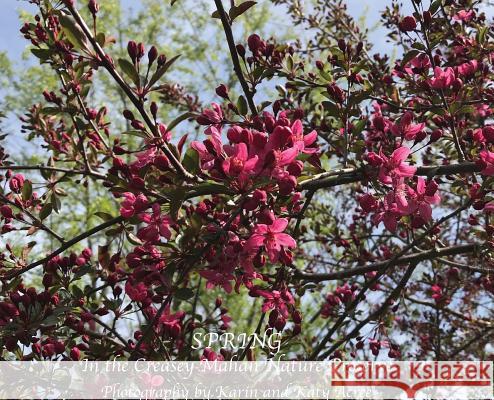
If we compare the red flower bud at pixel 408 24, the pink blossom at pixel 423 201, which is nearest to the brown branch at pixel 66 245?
the pink blossom at pixel 423 201

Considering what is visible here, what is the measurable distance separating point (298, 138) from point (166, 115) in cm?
1210

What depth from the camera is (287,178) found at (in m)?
1.72

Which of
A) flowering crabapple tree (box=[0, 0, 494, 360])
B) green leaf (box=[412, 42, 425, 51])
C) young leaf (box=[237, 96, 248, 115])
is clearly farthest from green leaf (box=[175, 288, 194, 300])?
green leaf (box=[412, 42, 425, 51])

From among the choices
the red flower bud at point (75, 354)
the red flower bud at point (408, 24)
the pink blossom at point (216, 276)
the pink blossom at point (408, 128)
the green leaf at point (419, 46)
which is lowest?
the red flower bud at point (75, 354)

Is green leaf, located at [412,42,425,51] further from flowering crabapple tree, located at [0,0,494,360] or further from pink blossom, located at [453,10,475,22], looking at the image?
pink blossom, located at [453,10,475,22]

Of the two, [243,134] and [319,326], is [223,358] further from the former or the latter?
[319,326]

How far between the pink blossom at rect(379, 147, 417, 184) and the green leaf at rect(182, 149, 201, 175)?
76 centimetres

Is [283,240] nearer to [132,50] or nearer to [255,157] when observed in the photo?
[255,157]

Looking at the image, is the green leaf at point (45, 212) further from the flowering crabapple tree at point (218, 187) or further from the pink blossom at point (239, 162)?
the pink blossom at point (239, 162)

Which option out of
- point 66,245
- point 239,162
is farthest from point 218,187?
point 66,245

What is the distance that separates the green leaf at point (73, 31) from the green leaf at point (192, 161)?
510mm

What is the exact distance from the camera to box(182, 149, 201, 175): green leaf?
1763mm

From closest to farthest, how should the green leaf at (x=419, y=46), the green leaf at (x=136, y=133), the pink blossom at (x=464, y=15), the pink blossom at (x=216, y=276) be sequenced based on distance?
the green leaf at (x=136, y=133), the pink blossom at (x=216, y=276), the green leaf at (x=419, y=46), the pink blossom at (x=464, y=15)

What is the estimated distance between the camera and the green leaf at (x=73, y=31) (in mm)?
1649
